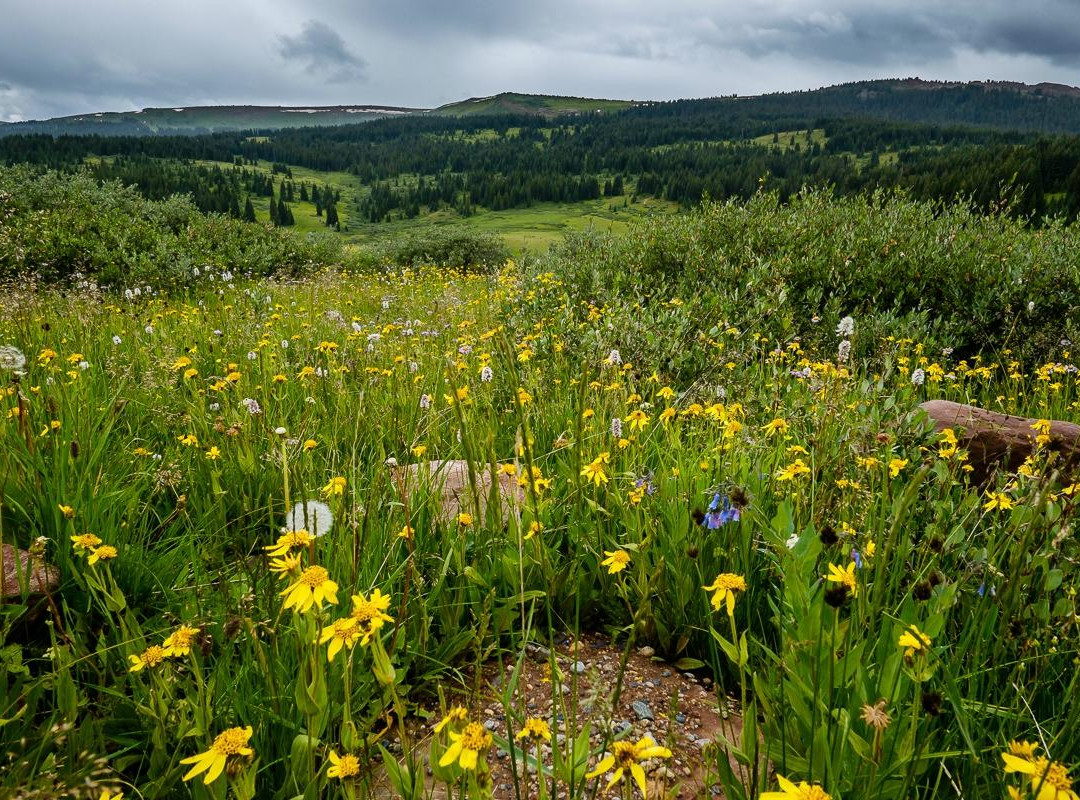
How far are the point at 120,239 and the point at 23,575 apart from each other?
48.9 ft

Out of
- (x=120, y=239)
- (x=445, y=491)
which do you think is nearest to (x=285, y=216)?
(x=120, y=239)

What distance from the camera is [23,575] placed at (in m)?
2.26

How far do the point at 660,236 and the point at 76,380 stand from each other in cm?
889

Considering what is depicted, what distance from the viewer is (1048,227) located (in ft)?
32.4

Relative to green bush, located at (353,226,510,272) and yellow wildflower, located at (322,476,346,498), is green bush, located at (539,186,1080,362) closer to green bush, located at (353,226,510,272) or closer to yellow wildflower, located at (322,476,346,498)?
yellow wildflower, located at (322,476,346,498)

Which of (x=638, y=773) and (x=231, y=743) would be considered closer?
(x=638, y=773)

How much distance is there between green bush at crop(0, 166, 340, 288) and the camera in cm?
1293

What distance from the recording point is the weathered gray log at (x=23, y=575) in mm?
2188

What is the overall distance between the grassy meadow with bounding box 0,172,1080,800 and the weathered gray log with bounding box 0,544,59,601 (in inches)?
2.9

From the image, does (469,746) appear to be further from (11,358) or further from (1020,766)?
(11,358)

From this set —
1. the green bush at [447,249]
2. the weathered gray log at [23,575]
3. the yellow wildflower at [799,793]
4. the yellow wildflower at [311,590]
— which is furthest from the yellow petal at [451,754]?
the green bush at [447,249]

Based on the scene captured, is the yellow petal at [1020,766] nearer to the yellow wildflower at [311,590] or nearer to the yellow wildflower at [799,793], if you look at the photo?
the yellow wildflower at [799,793]

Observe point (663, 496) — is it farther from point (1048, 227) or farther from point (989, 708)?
point (1048, 227)

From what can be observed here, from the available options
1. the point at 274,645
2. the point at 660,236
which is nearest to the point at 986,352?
the point at 660,236
